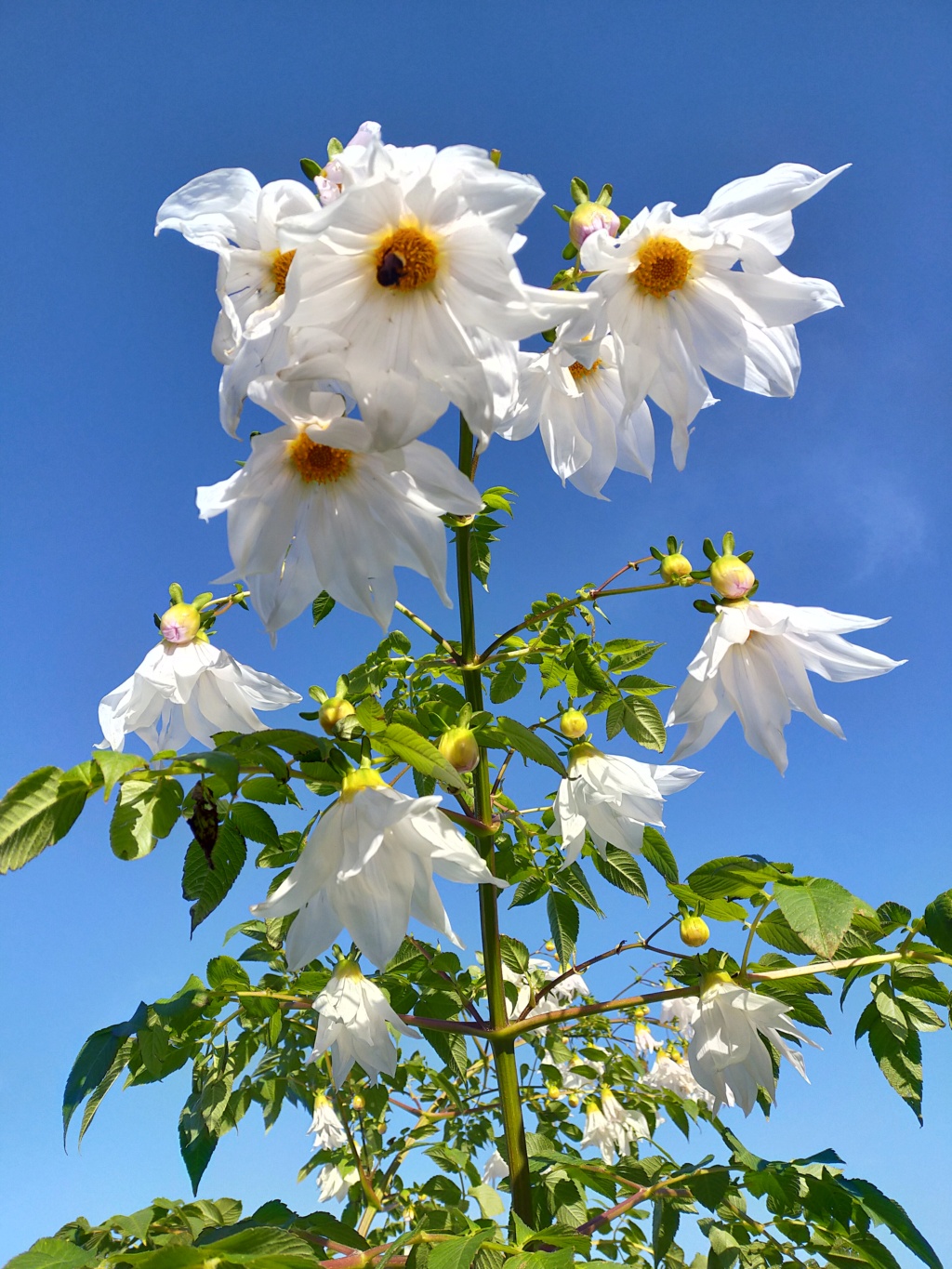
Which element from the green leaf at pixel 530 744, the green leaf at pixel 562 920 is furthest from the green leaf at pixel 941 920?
the green leaf at pixel 562 920

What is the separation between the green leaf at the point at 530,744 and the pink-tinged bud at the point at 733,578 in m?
0.55

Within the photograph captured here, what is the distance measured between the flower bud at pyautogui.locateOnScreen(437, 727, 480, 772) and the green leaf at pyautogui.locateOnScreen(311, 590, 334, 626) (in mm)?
715

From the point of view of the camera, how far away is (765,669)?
191cm

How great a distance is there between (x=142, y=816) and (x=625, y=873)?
46.2 inches

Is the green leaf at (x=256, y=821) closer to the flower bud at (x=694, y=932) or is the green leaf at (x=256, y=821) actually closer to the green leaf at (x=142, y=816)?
the green leaf at (x=142, y=816)

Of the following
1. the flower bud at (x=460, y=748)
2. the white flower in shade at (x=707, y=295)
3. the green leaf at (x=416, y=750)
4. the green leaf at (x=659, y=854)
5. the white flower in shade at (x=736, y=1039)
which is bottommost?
the white flower in shade at (x=736, y=1039)

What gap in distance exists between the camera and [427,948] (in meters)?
2.27

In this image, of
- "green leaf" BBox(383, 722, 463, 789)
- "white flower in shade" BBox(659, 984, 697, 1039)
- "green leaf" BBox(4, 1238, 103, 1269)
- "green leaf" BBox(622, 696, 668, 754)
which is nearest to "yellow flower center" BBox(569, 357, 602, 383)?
"green leaf" BBox(622, 696, 668, 754)

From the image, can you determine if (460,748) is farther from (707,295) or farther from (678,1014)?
(678,1014)

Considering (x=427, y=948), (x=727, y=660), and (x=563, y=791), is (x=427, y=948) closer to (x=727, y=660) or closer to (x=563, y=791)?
(x=563, y=791)

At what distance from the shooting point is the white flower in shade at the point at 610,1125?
418 cm

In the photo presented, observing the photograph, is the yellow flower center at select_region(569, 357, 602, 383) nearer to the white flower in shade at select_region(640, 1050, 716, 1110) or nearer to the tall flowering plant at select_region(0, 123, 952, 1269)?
the tall flowering plant at select_region(0, 123, 952, 1269)

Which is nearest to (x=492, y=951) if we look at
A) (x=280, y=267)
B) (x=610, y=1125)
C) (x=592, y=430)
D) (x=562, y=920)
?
(x=562, y=920)

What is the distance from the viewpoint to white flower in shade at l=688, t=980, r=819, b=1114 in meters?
1.79
